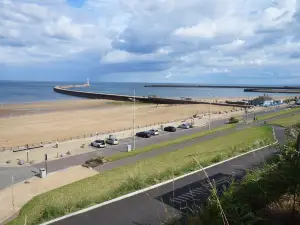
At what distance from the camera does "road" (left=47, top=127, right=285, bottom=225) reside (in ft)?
27.2

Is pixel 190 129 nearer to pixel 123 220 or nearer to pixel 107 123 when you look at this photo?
pixel 107 123

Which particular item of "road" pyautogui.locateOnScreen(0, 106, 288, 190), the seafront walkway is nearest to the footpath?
"road" pyautogui.locateOnScreen(0, 106, 288, 190)

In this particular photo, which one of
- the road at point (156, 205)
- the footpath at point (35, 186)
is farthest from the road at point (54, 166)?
the road at point (156, 205)

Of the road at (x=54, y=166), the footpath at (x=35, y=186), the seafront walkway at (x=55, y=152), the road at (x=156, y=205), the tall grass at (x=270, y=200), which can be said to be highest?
the tall grass at (x=270, y=200)

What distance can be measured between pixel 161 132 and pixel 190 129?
5.00 m

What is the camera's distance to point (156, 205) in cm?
920

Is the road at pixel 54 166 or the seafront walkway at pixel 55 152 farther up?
the road at pixel 54 166

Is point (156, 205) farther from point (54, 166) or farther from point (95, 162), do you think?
point (54, 166)

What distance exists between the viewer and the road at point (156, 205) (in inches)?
327

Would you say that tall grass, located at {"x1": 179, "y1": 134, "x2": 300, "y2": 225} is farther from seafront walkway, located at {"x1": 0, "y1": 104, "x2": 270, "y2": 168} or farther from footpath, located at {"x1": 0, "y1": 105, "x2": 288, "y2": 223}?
seafront walkway, located at {"x1": 0, "y1": 104, "x2": 270, "y2": 168}

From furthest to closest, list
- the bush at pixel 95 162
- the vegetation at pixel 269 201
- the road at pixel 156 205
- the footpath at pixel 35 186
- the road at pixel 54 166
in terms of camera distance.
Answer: the bush at pixel 95 162, the road at pixel 54 166, the footpath at pixel 35 186, the road at pixel 156 205, the vegetation at pixel 269 201

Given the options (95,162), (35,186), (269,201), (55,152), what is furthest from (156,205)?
(55,152)

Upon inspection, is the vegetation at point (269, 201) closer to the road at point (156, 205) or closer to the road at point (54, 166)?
the road at point (156, 205)

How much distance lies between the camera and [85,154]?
28.0m
